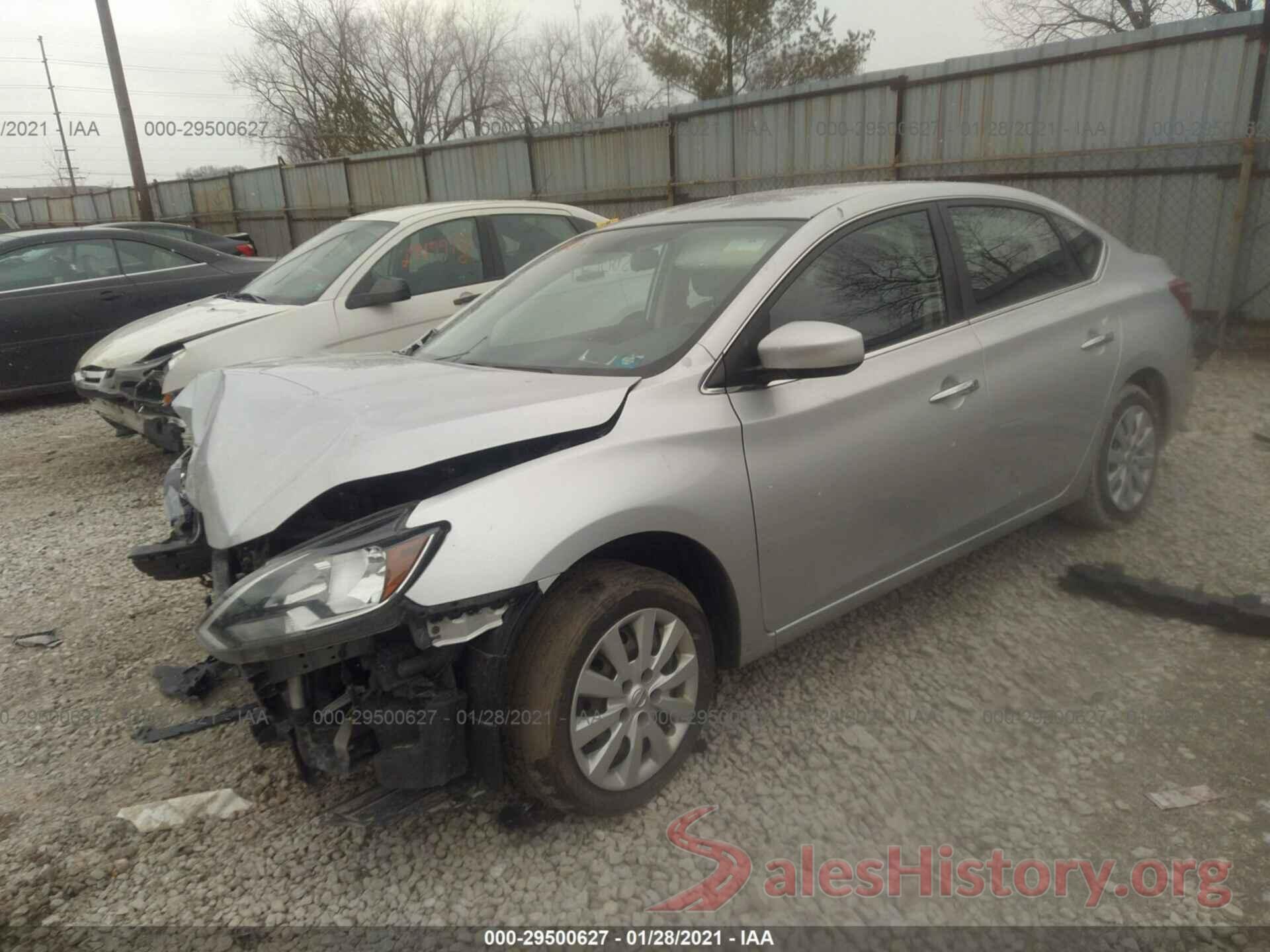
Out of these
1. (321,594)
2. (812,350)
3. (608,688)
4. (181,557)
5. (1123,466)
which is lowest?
(1123,466)

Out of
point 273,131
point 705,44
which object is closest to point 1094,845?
point 705,44

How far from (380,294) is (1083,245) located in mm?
4087

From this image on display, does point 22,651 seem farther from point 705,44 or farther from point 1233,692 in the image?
point 705,44

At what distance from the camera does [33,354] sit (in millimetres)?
7789

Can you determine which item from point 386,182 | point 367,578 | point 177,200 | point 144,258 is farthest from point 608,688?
point 177,200

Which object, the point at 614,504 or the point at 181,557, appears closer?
the point at 614,504

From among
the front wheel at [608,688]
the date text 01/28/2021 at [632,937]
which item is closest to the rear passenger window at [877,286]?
the front wheel at [608,688]

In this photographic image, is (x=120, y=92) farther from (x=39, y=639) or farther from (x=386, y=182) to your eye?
(x=39, y=639)

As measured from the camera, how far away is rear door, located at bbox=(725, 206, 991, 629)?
2.66 m

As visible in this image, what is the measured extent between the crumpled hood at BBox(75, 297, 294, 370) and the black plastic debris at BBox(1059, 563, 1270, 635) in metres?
4.90

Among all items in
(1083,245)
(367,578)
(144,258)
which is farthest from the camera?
(144,258)

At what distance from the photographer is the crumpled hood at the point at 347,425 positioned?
223cm

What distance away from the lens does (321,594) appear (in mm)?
2057

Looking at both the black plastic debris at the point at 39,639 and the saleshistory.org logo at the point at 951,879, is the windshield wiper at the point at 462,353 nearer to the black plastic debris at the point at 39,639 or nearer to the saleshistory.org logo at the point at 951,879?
the saleshistory.org logo at the point at 951,879
